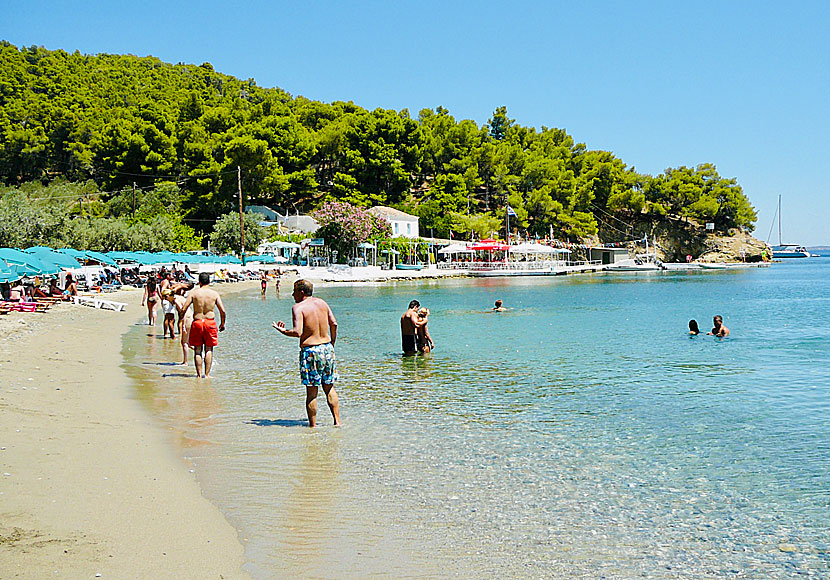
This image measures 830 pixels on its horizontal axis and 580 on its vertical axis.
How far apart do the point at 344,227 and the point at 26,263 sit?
139 feet

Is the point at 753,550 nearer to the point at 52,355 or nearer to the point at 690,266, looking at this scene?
the point at 52,355

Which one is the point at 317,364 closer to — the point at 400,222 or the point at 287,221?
the point at 400,222

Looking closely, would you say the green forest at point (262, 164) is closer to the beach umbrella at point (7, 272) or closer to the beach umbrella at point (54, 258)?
the beach umbrella at point (54, 258)

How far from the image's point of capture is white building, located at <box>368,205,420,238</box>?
71.2 metres

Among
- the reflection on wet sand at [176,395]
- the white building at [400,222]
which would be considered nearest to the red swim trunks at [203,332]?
the reflection on wet sand at [176,395]

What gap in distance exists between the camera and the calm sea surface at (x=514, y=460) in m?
5.42

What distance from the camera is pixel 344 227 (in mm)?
64375

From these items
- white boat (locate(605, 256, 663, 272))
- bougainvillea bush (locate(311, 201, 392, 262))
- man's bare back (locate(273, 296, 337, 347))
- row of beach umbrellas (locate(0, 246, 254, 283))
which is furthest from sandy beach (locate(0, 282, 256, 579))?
white boat (locate(605, 256, 663, 272))

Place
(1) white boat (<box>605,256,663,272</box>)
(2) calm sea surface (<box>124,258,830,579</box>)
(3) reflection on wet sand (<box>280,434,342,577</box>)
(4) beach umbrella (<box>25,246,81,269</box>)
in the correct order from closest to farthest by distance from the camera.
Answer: (3) reflection on wet sand (<box>280,434,342,577</box>)
(2) calm sea surface (<box>124,258,830,579</box>)
(4) beach umbrella (<box>25,246,81,269</box>)
(1) white boat (<box>605,256,663,272</box>)

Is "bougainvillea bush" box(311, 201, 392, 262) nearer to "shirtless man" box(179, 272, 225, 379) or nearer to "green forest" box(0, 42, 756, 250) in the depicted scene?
"green forest" box(0, 42, 756, 250)

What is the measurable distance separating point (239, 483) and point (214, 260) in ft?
156

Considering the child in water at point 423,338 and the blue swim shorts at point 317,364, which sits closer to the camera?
the blue swim shorts at point 317,364

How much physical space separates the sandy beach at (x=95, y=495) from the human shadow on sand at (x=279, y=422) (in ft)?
4.02

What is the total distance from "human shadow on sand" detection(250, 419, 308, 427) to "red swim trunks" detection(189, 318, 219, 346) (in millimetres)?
2498
